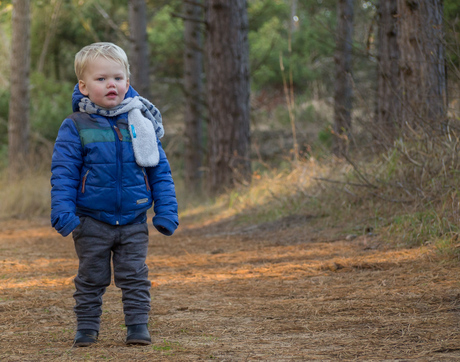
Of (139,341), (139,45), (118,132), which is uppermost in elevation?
(139,45)

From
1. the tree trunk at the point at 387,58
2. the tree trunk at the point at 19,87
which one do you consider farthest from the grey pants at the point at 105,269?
the tree trunk at the point at 19,87

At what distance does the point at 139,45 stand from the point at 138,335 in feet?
41.7

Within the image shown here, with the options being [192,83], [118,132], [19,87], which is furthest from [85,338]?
[192,83]

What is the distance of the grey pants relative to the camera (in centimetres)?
313

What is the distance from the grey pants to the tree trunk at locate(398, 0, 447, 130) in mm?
3934

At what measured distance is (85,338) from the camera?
3049 millimetres

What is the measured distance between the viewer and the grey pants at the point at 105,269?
3133 mm

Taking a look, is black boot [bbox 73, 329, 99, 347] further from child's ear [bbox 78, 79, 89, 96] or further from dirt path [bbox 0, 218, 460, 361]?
child's ear [bbox 78, 79, 89, 96]

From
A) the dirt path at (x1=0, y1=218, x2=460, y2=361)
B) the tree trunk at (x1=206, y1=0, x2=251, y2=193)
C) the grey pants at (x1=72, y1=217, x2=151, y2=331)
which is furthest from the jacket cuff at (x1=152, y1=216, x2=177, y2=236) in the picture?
the tree trunk at (x1=206, y1=0, x2=251, y2=193)

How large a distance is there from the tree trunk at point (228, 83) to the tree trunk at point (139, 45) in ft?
15.2

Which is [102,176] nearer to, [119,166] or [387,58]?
[119,166]

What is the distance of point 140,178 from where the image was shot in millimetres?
3256

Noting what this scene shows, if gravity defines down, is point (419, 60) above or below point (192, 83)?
below

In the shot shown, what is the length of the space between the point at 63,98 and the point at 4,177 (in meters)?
6.78
